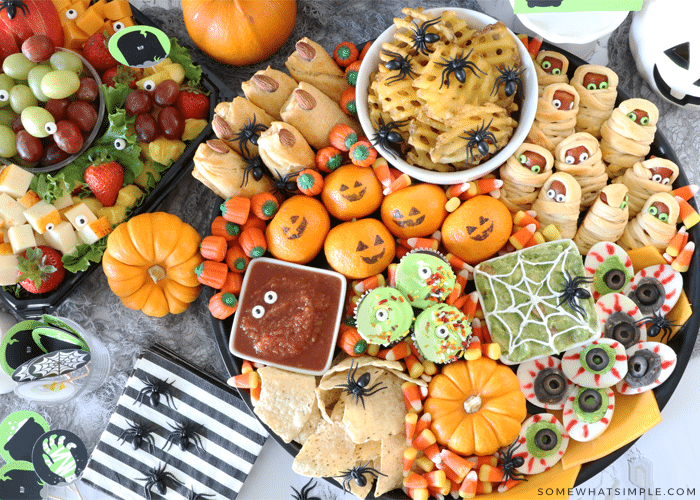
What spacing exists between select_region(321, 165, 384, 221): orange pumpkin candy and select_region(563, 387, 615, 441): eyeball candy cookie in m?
0.90

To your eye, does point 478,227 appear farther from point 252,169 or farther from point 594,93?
point 252,169

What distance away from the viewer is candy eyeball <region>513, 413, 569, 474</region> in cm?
169

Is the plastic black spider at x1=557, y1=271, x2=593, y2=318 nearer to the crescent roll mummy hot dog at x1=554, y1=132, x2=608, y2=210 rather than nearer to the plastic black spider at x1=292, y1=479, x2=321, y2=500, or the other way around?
the crescent roll mummy hot dog at x1=554, y1=132, x2=608, y2=210

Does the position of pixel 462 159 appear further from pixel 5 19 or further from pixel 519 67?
pixel 5 19

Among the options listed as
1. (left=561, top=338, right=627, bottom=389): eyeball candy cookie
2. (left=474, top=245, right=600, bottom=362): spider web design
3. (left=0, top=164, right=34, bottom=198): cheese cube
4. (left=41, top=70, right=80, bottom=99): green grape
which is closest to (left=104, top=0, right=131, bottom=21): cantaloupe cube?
(left=41, top=70, right=80, bottom=99): green grape

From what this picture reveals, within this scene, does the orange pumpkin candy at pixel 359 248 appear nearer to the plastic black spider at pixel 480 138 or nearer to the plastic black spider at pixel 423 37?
the plastic black spider at pixel 480 138

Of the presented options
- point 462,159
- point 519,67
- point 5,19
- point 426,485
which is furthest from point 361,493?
point 5,19

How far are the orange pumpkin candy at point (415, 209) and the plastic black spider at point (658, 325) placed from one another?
2.39 feet

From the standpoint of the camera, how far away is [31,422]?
186 cm

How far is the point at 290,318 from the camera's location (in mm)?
1729

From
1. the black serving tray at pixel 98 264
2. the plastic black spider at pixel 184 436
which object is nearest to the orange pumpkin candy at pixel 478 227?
the black serving tray at pixel 98 264

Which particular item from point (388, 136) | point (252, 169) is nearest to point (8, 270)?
point (252, 169)

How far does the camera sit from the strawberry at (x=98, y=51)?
80.4 inches

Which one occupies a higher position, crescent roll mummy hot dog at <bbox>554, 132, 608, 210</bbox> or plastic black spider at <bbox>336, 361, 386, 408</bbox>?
crescent roll mummy hot dog at <bbox>554, 132, 608, 210</bbox>
